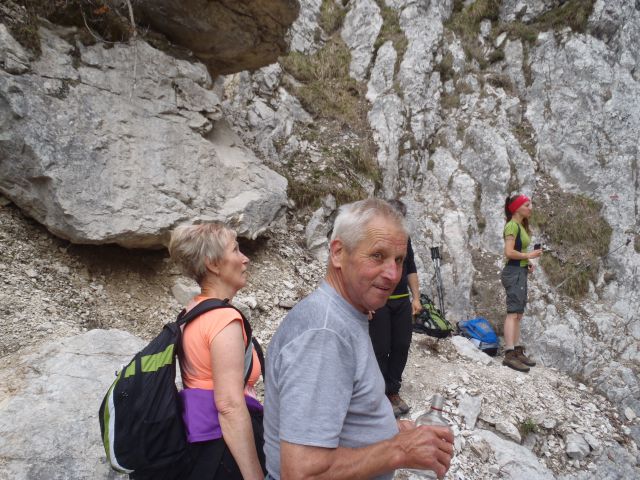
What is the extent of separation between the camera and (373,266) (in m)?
1.40

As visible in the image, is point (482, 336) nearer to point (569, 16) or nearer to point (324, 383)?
point (324, 383)

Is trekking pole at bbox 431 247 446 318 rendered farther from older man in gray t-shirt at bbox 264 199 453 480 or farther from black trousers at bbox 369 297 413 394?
older man in gray t-shirt at bbox 264 199 453 480

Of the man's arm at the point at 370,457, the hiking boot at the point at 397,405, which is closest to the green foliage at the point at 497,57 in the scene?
the hiking boot at the point at 397,405

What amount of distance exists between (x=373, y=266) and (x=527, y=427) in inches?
184

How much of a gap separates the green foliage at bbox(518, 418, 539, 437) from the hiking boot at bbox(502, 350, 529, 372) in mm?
1243

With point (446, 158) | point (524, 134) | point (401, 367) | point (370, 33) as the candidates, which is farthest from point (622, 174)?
point (401, 367)

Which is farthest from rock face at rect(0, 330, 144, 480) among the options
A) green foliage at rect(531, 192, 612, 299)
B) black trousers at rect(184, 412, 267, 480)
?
green foliage at rect(531, 192, 612, 299)

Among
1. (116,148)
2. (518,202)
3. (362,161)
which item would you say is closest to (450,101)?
(362,161)

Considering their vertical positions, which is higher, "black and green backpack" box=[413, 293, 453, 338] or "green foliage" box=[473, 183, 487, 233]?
"green foliage" box=[473, 183, 487, 233]

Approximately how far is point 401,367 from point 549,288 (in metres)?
7.14

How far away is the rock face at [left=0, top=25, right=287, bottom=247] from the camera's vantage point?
416 centimetres

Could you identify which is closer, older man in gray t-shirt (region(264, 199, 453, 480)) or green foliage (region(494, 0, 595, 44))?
older man in gray t-shirt (region(264, 199, 453, 480))

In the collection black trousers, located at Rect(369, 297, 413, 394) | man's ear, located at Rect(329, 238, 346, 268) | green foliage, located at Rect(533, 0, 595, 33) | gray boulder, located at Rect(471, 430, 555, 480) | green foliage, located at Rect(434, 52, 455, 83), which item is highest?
green foliage, located at Rect(533, 0, 595, 33)

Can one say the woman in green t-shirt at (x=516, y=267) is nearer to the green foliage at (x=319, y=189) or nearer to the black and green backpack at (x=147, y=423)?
the green foliage at (x=319, y=189)
